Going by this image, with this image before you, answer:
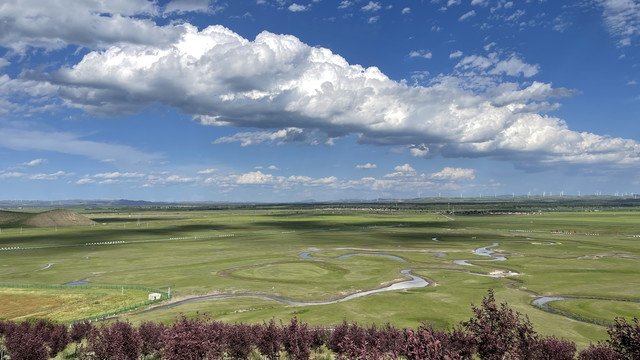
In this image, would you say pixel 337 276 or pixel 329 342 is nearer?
pixel 329 342

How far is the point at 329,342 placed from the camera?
47.1 m

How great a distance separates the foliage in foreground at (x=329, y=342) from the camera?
26438mm

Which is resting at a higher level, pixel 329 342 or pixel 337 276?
pixel 329 342

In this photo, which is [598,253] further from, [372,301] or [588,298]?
[372,301]

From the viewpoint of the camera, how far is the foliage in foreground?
26438mm

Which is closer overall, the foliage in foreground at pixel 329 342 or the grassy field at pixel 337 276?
the foliage in foreground at pixel 329 342

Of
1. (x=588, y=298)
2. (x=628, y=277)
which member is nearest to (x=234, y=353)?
→ (x=588, y=298)

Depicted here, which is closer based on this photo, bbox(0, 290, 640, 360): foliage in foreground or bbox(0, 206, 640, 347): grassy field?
bbox(0, 290, 640, 360): foliage in foreground

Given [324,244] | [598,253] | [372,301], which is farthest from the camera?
[324,244]

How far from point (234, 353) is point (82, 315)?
41.8 metres

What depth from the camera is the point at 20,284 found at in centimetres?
9256

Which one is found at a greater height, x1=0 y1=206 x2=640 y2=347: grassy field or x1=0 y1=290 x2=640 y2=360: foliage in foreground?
x1=0 y1=290 x2=640 y2=360: foliage in foreground

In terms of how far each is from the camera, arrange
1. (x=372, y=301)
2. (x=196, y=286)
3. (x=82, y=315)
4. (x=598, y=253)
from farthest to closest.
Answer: (x=598, y=253) → (x=196, y=286) → (x=372, y=301) → (x=82, y=315)

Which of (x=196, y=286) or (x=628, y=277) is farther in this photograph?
(x=628, y=277)
